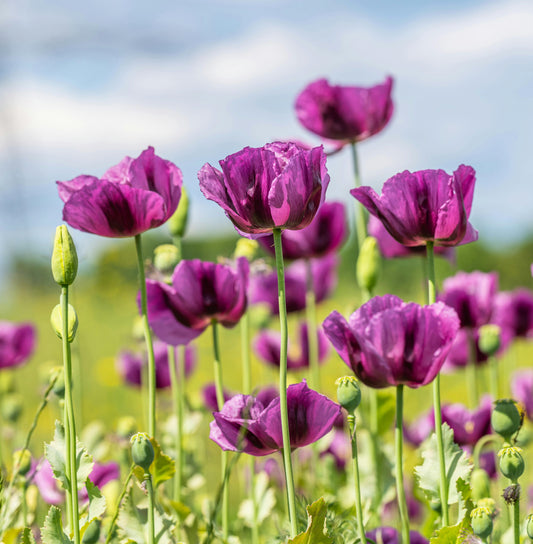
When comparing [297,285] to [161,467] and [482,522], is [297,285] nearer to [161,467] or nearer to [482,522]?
[161,467]

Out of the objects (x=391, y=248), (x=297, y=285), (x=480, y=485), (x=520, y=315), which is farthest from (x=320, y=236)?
(x=480, y=485)

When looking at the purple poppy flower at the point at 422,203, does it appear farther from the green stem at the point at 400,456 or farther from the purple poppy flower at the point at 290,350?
the purple poppy flower at the point at 290,350

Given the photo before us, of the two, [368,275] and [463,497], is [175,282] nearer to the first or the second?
[368,275]

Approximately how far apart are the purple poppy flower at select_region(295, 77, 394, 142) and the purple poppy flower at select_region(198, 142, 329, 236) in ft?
1.68

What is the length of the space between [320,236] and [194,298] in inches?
22.6

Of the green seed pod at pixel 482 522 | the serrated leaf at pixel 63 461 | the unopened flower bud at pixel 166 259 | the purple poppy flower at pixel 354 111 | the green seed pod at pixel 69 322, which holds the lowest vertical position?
the green seed pod at pixel 482 522

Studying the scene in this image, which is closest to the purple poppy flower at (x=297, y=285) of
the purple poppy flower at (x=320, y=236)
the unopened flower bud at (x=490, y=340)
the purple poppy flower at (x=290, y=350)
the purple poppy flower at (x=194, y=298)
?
the purple poppy flower at (x=290, y=350)

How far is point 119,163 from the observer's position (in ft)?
2.75

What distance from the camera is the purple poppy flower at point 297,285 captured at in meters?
1.62

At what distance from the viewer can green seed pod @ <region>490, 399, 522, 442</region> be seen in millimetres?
736

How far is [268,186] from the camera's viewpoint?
2.18 ft

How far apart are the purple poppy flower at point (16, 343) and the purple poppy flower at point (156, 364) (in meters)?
0.22

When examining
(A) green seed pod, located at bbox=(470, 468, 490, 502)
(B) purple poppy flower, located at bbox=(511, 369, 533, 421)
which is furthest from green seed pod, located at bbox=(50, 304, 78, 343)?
(B) purple poppy flower, located at bbox=(511, 369, 533, 421)

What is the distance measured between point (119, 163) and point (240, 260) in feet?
0.58
